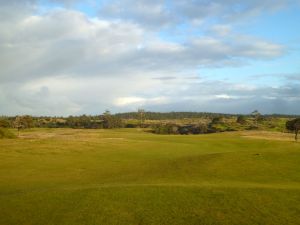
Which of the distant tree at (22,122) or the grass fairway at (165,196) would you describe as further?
the distant tree at (22,122)

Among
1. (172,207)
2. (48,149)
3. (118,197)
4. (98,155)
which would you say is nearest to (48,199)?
(118,197)

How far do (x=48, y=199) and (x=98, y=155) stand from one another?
3295cm

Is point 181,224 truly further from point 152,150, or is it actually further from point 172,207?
point 152,150

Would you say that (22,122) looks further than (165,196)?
Yes

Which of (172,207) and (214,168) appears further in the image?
(214,168)

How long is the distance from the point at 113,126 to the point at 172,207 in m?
161

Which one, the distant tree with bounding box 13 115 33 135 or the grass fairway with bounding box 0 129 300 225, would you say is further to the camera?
the distant tree with bounding box 13 115 33 135

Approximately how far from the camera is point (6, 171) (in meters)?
38.4

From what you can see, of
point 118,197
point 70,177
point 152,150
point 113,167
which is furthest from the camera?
point 152,150

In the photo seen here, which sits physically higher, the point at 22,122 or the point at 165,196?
the point at 22,122

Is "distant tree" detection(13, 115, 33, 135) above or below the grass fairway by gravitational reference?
above

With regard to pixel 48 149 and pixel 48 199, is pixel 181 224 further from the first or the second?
pixel 48 149

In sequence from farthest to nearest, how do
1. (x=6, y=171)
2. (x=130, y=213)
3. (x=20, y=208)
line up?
(x=6, y=171)
(x=20, y=208)
(x=130, y=213)

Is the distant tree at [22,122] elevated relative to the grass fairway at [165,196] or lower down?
elevated
